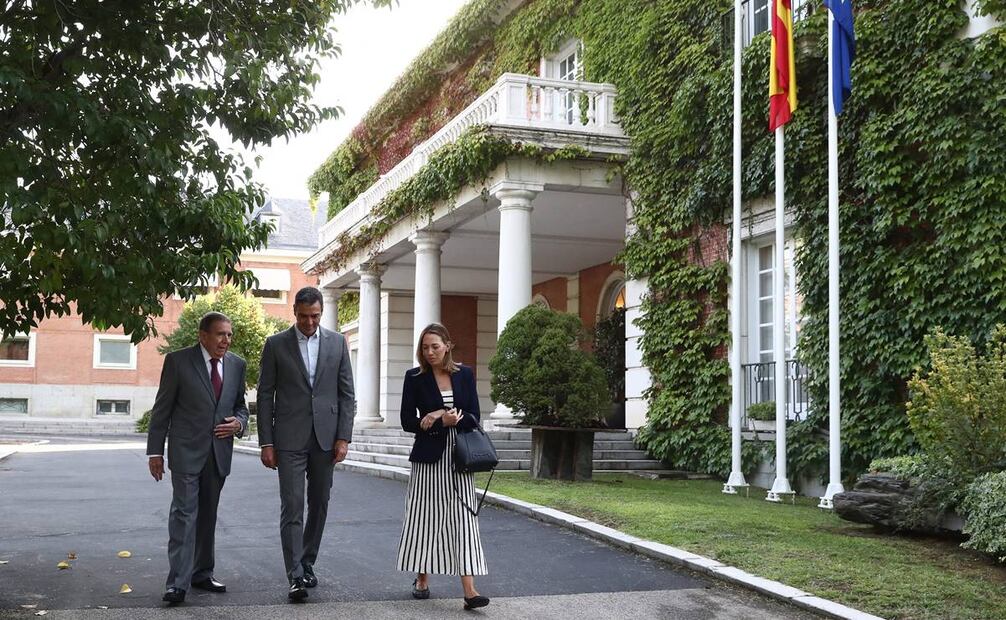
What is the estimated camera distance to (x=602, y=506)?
413 inches

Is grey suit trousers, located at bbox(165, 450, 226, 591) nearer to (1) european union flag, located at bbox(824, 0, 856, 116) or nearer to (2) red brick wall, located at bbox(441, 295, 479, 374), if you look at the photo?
(1) european union flag, located at bbox(824, 0, 856, 116)

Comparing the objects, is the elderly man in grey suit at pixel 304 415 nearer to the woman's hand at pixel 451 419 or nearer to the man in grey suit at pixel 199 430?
the man in grey suit at pixel 199 430

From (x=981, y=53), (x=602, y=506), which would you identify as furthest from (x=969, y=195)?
(x=602, y=506)

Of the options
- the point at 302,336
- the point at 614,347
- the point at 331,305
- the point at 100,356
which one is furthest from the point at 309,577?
the point at 100,356

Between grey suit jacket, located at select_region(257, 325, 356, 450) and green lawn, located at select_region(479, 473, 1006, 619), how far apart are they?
119 inches

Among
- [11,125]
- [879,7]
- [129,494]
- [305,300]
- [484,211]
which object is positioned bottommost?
[129,494]

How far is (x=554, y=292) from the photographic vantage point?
2689cm

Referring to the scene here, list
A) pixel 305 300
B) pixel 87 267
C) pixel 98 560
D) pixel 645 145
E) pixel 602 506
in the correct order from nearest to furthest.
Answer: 1. pixel 87 267
2. pixel 305 300
3. pixel 98 560
4. pixel 602 506
5. pixel 645 145

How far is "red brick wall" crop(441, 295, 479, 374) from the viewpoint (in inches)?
1195

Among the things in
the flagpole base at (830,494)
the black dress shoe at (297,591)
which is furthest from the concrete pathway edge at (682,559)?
the flagpole base at (830,494)

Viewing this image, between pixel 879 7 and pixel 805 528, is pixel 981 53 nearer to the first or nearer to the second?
pixel 879 7

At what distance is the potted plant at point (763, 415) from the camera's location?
13648 mm

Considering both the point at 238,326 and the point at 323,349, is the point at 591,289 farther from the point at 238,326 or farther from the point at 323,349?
the point at 238,326

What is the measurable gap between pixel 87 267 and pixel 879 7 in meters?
9.79
